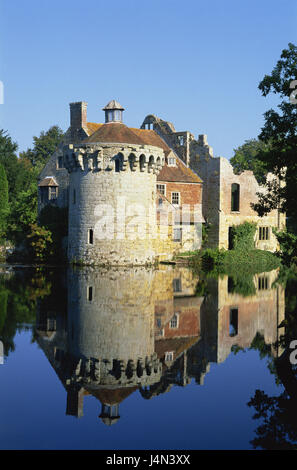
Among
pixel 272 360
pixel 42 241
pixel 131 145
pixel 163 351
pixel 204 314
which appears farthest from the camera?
pixel 42 241

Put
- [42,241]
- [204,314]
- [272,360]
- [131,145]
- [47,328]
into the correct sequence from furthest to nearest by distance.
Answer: [42,241], [131,145], [204,314], [47,328], [272,360]

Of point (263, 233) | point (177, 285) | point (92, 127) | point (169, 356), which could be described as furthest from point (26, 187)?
point (169, 356)

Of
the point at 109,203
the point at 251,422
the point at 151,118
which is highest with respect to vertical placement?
the point at 151,118

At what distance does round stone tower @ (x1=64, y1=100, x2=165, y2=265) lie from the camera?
31.8 metres

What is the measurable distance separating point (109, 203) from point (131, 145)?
3.68 m

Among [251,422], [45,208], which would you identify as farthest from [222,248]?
[251,422]

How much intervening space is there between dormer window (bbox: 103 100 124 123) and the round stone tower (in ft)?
5.51

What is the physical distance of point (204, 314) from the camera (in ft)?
59.9

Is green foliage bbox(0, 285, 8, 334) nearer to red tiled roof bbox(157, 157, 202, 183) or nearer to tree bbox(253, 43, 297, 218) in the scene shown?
tree bbox(253, 43, 297, 218)

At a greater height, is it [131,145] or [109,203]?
[131,145]

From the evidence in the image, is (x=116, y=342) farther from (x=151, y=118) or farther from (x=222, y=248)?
(x=151, y=118)

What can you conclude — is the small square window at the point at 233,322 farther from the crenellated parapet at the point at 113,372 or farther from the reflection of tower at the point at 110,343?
the crenellated parapet at the point at 113,372

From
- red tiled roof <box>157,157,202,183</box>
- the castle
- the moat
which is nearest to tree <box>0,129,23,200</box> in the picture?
the castle

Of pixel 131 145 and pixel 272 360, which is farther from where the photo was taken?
pixel 131 145
